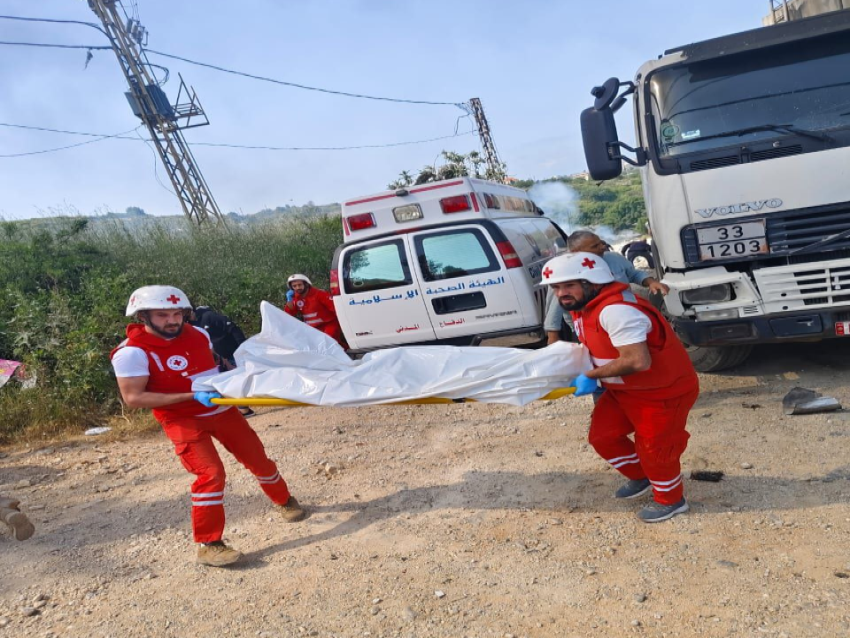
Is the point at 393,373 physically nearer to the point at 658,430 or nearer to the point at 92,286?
the point at 658,430

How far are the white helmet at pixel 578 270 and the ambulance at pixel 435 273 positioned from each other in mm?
3282

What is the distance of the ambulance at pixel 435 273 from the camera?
6949 millimetres

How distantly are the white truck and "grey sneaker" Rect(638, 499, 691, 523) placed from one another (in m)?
2.07

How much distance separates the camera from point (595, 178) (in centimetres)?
575

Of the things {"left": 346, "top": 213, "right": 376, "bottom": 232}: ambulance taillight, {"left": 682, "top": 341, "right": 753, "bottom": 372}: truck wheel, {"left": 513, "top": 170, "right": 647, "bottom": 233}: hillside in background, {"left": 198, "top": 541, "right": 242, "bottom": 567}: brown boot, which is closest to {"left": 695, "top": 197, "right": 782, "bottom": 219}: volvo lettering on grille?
{"left": 682, "top": 341, "right": 753, "bottom": 372}: truck wheel

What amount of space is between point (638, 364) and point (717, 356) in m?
3.39

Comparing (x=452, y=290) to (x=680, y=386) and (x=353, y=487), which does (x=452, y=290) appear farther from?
(x=680, y=386)

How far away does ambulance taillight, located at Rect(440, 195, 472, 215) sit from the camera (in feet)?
23.5

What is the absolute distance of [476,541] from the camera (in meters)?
3.97

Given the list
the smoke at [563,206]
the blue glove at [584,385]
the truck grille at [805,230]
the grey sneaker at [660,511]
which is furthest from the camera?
the smoke at [563,206]

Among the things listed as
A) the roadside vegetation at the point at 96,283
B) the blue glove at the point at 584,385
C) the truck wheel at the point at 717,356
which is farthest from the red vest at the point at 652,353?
the roadside vegetation at the point at 96,283

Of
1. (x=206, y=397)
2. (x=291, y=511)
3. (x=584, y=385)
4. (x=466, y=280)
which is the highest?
(x=206, y=397)

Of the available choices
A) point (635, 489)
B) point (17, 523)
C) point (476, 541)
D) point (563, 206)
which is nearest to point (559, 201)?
point (563, 206)

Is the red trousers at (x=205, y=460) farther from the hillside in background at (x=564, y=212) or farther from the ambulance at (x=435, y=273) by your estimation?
the hillside in background at (x=564, y=212)
